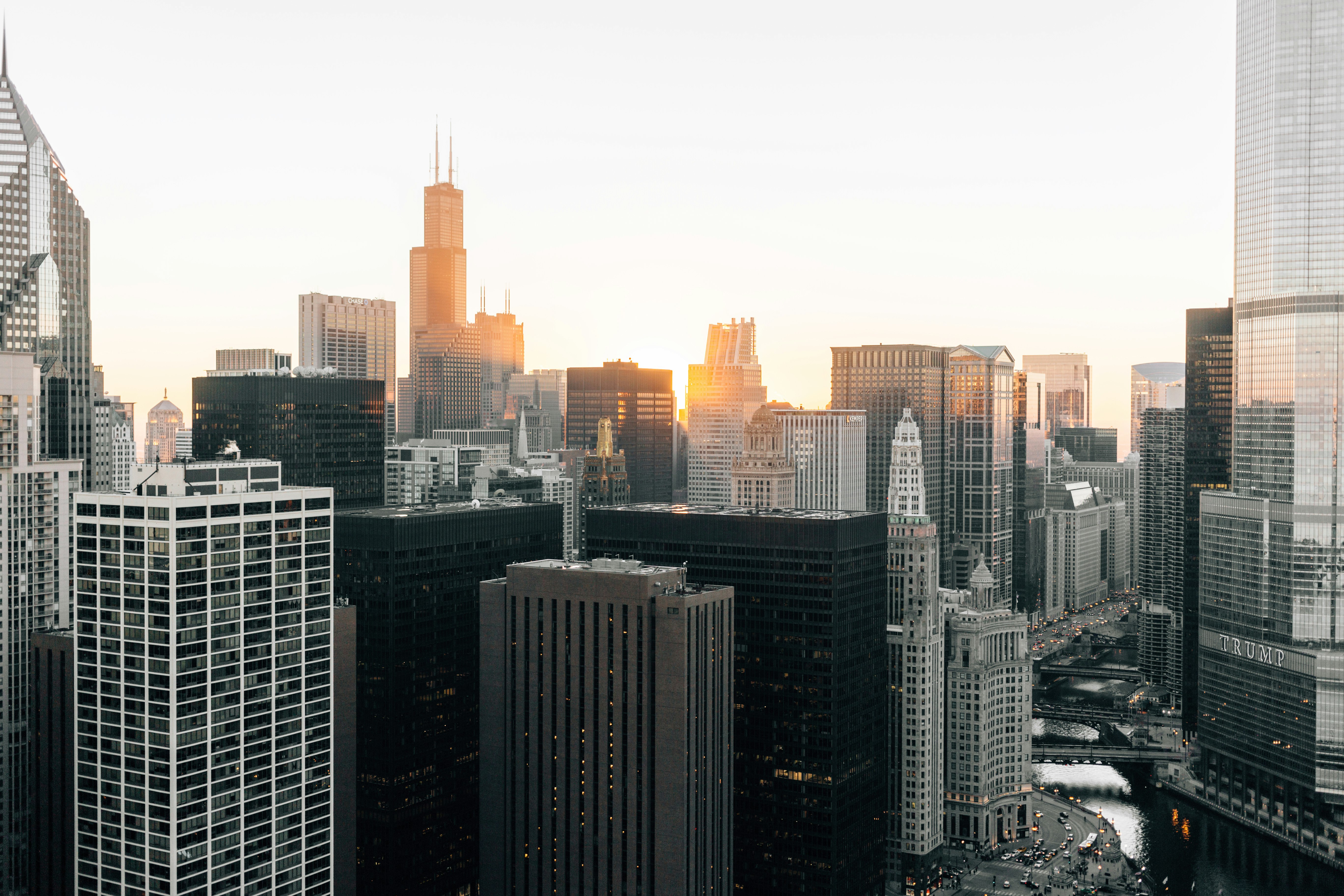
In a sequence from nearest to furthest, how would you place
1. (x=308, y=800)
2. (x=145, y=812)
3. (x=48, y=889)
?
(x=145, y=812), (x=308, y=800), (x=48, y=889)

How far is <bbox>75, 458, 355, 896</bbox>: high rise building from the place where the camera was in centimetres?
15212

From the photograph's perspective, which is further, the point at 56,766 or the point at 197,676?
the point at 56,766

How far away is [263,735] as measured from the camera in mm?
162375

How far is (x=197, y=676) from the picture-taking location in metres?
153

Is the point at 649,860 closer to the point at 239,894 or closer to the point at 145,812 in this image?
the point at 239,894

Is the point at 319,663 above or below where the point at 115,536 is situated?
below

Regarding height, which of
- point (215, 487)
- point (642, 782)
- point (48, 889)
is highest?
point (215, 487)

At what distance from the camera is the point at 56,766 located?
188 m

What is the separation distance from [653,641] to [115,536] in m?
80.6

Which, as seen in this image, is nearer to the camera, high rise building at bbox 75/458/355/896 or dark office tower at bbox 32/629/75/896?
high rise building at bbox 75/458/355/896

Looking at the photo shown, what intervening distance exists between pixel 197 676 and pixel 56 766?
52.4 metres

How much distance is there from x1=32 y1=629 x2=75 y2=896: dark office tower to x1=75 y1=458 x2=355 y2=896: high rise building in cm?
2900

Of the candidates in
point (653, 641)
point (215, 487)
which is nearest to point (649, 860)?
point (653, 641)

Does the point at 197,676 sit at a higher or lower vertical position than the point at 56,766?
higher
